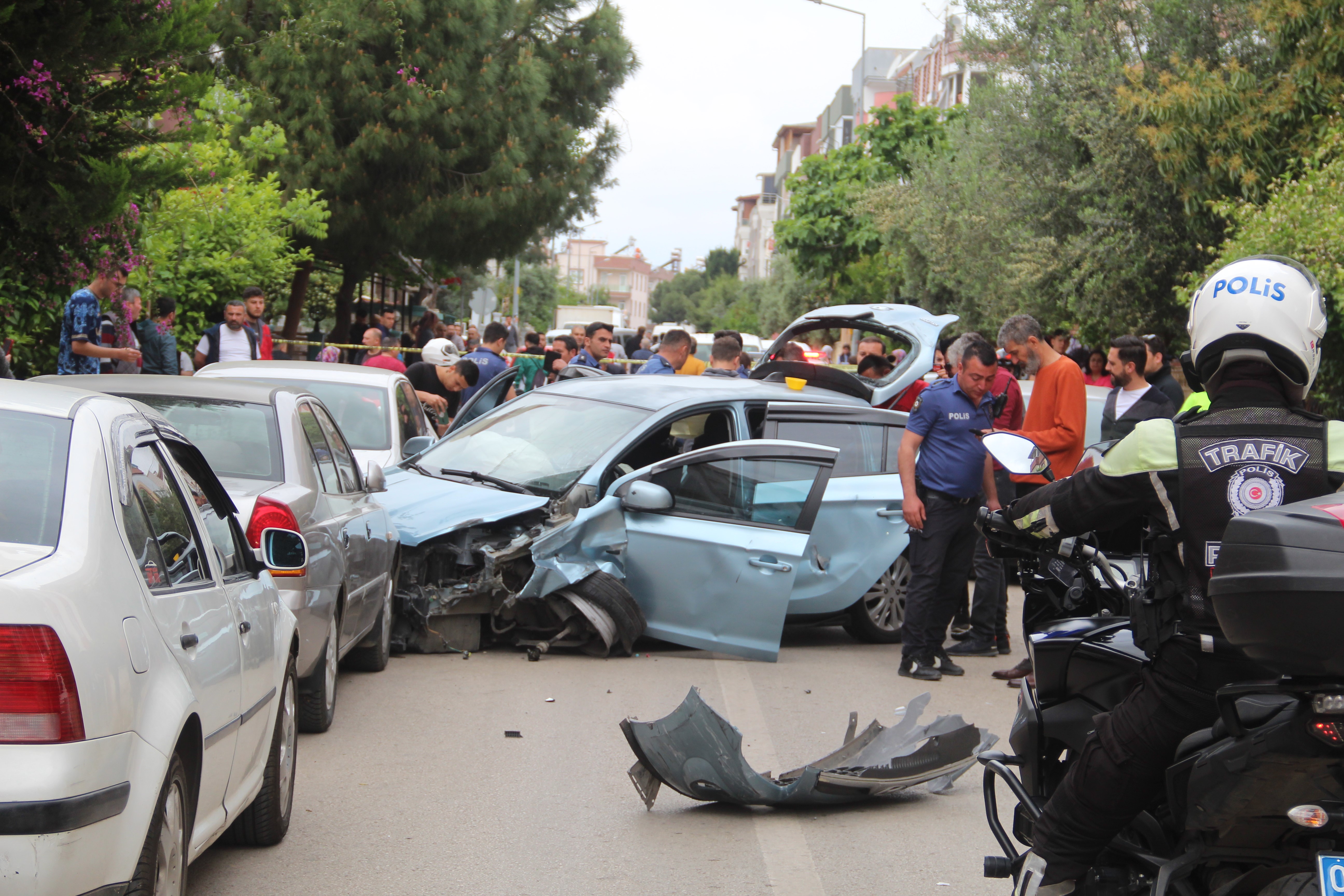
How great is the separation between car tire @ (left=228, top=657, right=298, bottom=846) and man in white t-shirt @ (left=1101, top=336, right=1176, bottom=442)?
6.20m

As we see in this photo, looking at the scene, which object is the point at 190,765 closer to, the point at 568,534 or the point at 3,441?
the point at 3,441

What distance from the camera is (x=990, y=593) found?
866 cm

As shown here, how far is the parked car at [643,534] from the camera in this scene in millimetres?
7977

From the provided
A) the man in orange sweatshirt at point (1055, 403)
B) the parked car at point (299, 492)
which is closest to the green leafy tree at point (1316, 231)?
the man in orange sweatshirt at point (1055, 403)

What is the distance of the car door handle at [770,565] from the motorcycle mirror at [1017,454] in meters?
4.39

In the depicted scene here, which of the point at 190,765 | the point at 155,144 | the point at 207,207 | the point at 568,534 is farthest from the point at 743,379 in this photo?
the point at 207,207

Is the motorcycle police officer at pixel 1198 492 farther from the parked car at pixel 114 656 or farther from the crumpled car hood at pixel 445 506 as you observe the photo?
the crumpled car hood at pixel 445 506

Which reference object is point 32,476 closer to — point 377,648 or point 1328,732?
point 1328,732

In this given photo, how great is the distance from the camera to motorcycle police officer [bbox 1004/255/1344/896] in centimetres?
300

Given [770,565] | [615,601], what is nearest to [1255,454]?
[770,565]

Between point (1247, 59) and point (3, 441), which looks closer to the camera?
point (3, 441)

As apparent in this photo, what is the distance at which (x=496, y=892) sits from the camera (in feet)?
14.2

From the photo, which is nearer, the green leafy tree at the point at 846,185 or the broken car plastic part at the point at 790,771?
the broken car plastic part at the point at 790,771

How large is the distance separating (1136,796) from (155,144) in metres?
8.83
